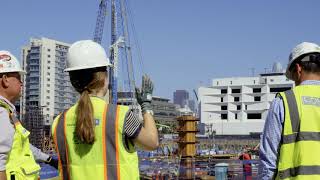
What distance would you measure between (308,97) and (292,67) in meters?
0.26

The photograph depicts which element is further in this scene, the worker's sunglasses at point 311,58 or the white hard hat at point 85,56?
the worker's sunglasses at point 311,58

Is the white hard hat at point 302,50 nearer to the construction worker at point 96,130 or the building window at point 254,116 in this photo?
the construction worker at point 96,130

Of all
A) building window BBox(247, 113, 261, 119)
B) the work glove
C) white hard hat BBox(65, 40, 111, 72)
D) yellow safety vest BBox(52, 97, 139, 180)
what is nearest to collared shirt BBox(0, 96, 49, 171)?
yellow safety vest BBox(52, 97, 139, 180)

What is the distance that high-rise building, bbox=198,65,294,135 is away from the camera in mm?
102938

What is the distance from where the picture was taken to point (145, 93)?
128 inches

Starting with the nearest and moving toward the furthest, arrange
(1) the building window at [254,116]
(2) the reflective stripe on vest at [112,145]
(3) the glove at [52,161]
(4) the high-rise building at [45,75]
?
(2) the reflective stripe on vest at [112,145], (3) the glove at [52,161], (1) the building window at [254,116], (4) the high-rise building at [45,75]

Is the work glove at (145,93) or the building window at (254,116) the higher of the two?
the work glove at (145,93)

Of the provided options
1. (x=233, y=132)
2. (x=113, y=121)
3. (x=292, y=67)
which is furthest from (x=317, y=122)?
(x=233, y=132)

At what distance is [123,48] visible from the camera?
84.6 meters

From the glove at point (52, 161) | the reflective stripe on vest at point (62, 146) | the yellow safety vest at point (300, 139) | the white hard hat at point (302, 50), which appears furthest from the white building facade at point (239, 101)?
the reflective stripe on vest at point (62, 146)

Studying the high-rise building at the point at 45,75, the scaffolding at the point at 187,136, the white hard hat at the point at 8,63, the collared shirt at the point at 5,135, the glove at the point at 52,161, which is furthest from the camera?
the high-rise building at the point at 45,75

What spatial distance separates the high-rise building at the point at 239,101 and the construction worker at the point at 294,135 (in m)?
99.1

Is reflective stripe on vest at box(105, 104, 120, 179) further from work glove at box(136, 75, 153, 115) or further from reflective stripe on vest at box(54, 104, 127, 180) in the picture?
work glove at box(136, 75, 153, 115)

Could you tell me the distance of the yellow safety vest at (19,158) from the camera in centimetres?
354
